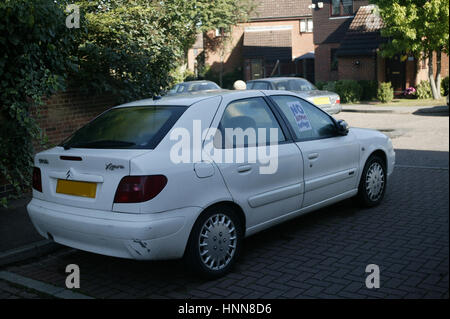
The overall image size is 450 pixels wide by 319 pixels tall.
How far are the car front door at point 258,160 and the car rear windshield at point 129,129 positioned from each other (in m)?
0.48

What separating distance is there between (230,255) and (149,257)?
88cm

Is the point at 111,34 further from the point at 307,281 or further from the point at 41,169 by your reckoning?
the point at 307,281

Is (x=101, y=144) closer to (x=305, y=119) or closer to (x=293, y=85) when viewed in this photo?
(x=305, y=119)

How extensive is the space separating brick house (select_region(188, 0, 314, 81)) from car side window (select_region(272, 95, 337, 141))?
39.4 metres

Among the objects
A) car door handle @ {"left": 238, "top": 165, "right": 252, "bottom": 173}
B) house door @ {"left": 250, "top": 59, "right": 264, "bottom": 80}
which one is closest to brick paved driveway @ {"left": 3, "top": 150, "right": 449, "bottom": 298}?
car door handle @ {"left": 238, "top": 165, "right": 252, "bottom": 173}

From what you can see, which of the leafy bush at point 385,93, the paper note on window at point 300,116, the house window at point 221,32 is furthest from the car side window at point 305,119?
the house window at point 221,32

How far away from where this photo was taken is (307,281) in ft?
15.2

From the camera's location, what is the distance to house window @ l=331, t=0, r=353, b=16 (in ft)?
115

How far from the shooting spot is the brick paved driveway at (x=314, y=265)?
14.7ft

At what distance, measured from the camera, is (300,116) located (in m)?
5.98

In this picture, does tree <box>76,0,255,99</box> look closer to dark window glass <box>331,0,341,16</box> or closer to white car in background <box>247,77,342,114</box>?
white car in background <box>247,77,342,114</box>

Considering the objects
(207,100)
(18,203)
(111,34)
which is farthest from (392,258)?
(111,34)

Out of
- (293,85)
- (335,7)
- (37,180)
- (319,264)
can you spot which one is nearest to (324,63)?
(335,7)

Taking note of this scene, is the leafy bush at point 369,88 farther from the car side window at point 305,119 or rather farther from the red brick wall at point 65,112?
the car side window at point 305,119
